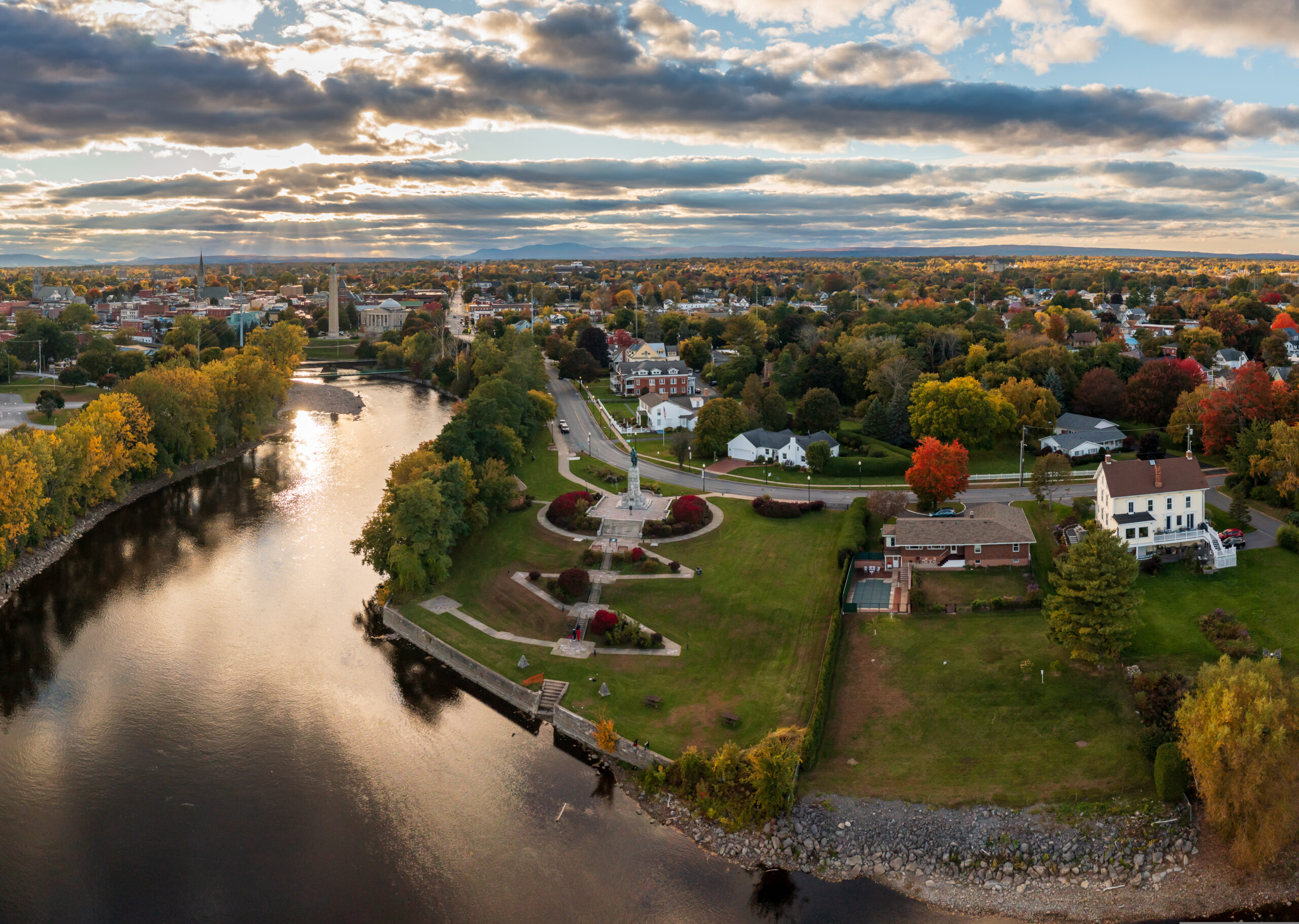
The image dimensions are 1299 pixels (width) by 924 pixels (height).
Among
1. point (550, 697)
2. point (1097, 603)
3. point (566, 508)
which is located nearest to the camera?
point (1097, 603)

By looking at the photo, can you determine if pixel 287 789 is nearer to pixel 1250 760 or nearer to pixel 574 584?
pixel 574 584

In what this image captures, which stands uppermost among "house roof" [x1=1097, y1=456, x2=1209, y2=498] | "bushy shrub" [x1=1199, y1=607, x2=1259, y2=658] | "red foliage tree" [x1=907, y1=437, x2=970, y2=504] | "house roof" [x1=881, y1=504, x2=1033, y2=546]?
"house roof" [x1=1097, y1=456, x2=1209, y2=498]

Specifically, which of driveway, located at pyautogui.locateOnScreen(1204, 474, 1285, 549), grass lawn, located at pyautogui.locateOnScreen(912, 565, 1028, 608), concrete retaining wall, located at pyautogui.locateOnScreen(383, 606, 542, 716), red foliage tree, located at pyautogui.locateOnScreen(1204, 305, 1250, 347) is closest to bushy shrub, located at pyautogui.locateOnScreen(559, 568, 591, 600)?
concrete retaining wall, located at pyautogui.locateOnScreen(383, 606, 542, 716)

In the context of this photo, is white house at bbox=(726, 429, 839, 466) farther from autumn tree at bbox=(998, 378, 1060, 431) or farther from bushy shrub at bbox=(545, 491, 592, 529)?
bushy shrub at bbox=(545, 491, 592, 529)

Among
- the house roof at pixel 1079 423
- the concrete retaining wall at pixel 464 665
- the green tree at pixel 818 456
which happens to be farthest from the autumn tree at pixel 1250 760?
the house roof at pixel 1079 423

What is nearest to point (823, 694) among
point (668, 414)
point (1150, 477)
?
point (1150, 477)

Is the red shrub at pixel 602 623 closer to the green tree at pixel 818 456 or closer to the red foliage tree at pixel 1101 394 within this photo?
the green tree at pixel 818 456
